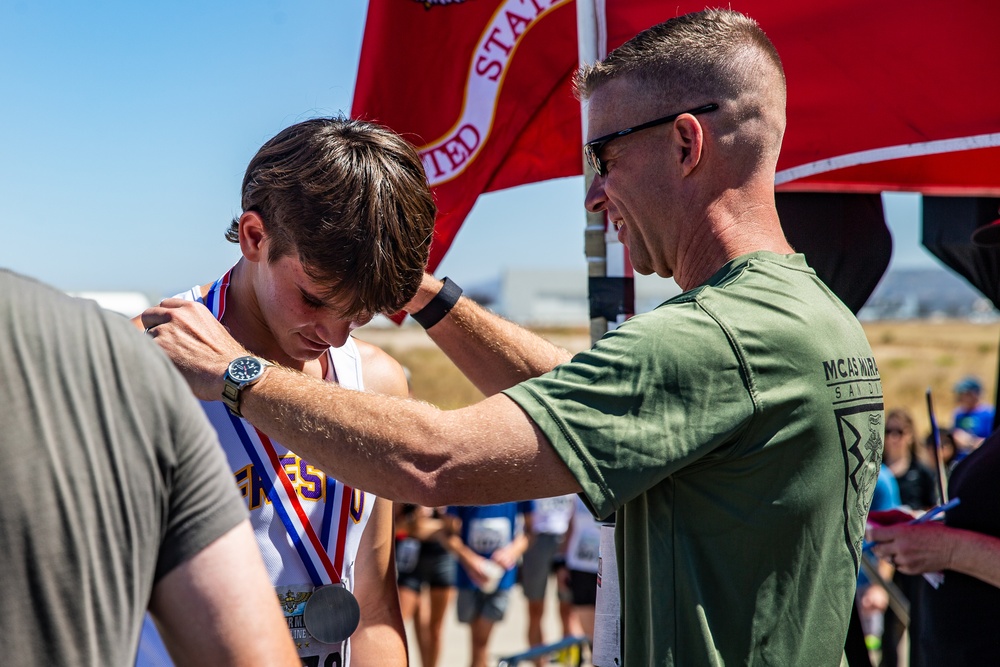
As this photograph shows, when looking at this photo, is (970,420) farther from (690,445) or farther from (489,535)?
(690,445)

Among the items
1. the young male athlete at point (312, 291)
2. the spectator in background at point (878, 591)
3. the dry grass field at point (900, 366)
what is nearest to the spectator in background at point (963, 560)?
the young male athlete at point (312, 291)

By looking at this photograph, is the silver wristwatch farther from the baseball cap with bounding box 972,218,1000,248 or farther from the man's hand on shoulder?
the baseball cap with bounding box 972,218,1000,248

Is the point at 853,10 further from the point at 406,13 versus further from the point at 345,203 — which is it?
the point at 345,203

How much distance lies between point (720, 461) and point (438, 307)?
3.63 feet

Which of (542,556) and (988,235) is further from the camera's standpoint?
(542,556)

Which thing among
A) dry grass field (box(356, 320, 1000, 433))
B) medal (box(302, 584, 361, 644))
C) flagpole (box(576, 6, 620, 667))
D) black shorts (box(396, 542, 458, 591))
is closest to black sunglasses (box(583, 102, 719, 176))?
flagpole (box(576, 6, 620, 667))

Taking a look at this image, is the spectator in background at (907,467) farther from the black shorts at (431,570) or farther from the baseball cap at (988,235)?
the baseball cap at (988,235)

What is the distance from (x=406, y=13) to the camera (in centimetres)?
345

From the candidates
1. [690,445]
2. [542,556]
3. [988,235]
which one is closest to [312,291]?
[690,445]

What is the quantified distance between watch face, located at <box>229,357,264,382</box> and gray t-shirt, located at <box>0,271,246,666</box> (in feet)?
2.21

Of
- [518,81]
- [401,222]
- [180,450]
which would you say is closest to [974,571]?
[401,222]

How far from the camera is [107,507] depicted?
1.12 meters

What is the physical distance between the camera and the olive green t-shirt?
1.73 m

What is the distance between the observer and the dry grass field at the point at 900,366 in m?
26.8
